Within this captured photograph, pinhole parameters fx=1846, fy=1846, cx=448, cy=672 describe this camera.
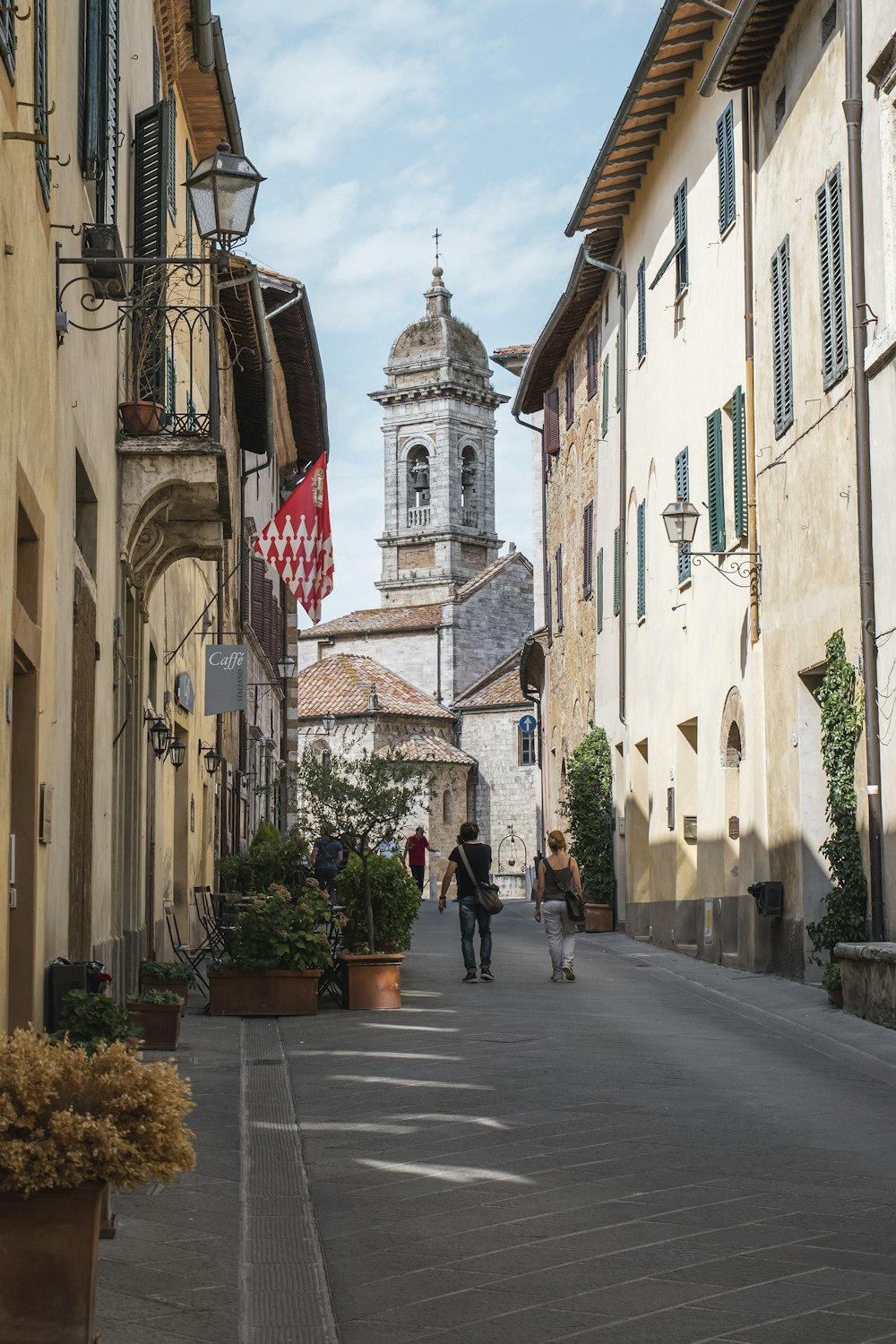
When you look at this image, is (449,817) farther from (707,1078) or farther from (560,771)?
(707,1078)

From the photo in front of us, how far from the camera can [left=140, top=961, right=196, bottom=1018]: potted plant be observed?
13422 millimetres

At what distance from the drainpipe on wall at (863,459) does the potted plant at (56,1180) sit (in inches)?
396

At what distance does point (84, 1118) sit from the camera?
4.55 metres

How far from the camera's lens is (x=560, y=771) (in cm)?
3594

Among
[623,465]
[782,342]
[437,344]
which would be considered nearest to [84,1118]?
[782,342]

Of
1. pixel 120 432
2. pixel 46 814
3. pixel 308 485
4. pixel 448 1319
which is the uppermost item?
pixel 308 485

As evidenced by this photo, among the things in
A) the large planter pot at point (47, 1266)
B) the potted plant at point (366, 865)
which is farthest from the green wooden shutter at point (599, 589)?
the large planter pot at point (47, 1266)

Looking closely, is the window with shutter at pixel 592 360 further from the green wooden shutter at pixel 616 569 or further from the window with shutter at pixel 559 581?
the window with shutter at pixel 559 581

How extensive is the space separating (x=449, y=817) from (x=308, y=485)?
43820 millimetres

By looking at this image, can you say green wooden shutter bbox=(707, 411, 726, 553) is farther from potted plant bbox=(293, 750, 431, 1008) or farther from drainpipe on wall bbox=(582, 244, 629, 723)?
drainpipe on wall bbox=(582, 244, 629, 723)

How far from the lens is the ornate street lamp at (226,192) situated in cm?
1016

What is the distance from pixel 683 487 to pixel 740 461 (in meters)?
3.26

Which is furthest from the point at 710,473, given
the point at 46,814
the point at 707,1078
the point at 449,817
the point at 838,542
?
the point at 449,817

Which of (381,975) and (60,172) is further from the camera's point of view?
(381,975)
